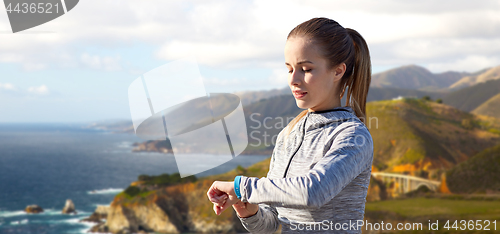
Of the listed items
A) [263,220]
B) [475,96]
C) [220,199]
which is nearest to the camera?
[220,199]

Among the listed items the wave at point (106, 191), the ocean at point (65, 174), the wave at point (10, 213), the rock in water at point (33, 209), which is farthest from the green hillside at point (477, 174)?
the wave at point (10, 213)

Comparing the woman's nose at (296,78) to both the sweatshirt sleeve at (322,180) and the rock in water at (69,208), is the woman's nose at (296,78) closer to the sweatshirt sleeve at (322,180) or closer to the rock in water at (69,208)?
the sweatshirt sleeve at (322,180)

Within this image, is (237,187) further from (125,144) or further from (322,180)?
(125,144)

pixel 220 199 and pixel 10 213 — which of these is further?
pixel 10 213

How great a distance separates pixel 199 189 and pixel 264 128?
10603mm

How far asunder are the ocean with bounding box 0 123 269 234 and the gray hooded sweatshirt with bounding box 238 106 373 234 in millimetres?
52752

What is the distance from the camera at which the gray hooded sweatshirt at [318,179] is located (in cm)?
102

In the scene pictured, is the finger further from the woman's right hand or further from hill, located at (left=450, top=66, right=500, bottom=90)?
hill, located at (left=450, top=66, right=500, bottom=90)

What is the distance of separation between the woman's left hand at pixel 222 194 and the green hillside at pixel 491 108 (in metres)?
58.0

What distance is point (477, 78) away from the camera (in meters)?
73.3

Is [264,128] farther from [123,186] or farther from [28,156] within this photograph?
[28,156]

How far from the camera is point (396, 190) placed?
39781 mm

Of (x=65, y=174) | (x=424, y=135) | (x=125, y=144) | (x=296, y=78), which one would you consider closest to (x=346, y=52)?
(x=296, y=78)

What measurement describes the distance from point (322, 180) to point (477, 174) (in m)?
44.5
